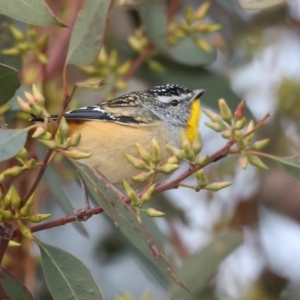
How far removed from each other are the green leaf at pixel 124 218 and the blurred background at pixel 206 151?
1048 millimetres

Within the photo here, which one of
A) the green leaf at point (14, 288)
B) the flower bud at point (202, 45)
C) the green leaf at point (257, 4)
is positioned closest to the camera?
the green leaf at point (14, 288)

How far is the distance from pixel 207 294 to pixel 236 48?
1.55m

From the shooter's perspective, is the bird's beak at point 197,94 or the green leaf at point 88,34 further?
the bird's beak at point 197,94

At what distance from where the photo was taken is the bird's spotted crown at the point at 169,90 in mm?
3777

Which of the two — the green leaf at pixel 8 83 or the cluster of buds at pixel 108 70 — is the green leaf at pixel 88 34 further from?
the cluster of buds at pixel 108 70

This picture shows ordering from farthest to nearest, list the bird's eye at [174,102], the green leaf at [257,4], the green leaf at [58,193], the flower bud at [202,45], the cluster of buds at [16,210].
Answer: the bird's eye at [174,102], the flower bud at [202,45], the green leaf at [58,193], the green leaf at [257,4], the cluster of buds at [16,210]

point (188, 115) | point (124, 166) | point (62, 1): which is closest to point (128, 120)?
point (124, 166)

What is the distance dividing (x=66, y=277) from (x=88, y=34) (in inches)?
30.4

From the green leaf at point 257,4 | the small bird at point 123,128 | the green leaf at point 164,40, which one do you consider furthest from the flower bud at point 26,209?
the green leaf at point 164,40

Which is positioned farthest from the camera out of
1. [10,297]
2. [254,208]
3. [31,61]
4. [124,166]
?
[254,208]

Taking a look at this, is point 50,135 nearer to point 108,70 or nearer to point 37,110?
point 37,110

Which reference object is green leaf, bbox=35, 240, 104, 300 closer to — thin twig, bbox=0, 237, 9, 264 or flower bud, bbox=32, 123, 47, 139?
thin twig, bbox=0, 237, 9, 264

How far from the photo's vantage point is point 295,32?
15.4ft

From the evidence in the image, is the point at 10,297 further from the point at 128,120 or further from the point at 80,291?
the point at 128,120
